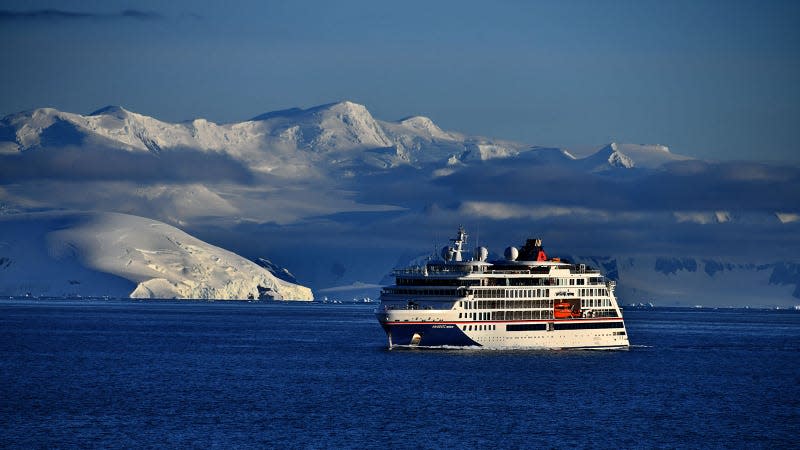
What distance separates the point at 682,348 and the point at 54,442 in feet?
359

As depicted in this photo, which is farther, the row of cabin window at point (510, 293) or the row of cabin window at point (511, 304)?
the row of cabin window at point (510, 293)

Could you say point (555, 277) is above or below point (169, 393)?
above

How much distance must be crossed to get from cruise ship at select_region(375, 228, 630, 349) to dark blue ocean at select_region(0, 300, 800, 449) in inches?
78.2

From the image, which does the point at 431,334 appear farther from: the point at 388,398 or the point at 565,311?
the point at 388,398

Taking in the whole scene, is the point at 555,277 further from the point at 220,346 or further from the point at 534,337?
the point at 220,346

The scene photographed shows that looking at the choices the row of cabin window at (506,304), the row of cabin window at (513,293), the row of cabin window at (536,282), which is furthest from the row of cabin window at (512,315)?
the row of cabin window at (536,282)

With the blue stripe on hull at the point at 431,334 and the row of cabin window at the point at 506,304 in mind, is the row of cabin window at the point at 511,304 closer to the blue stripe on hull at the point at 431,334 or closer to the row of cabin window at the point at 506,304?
the row of cabin window at the point at 506,304

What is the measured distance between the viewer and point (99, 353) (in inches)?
5787

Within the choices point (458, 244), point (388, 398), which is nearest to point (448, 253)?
point (458, 244)

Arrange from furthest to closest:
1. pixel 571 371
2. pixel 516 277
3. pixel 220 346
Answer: pixel 220 346 < pixel 516 277 < pixel 571 371

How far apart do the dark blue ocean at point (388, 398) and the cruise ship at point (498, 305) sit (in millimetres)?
1985

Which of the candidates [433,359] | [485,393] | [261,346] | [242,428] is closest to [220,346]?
[261,346]

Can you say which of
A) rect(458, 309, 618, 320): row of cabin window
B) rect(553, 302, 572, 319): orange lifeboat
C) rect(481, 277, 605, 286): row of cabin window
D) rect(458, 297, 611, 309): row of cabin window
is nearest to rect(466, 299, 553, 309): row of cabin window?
rect(458, 297, 611, 309): row of cabin window

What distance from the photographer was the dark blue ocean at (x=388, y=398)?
276ft
